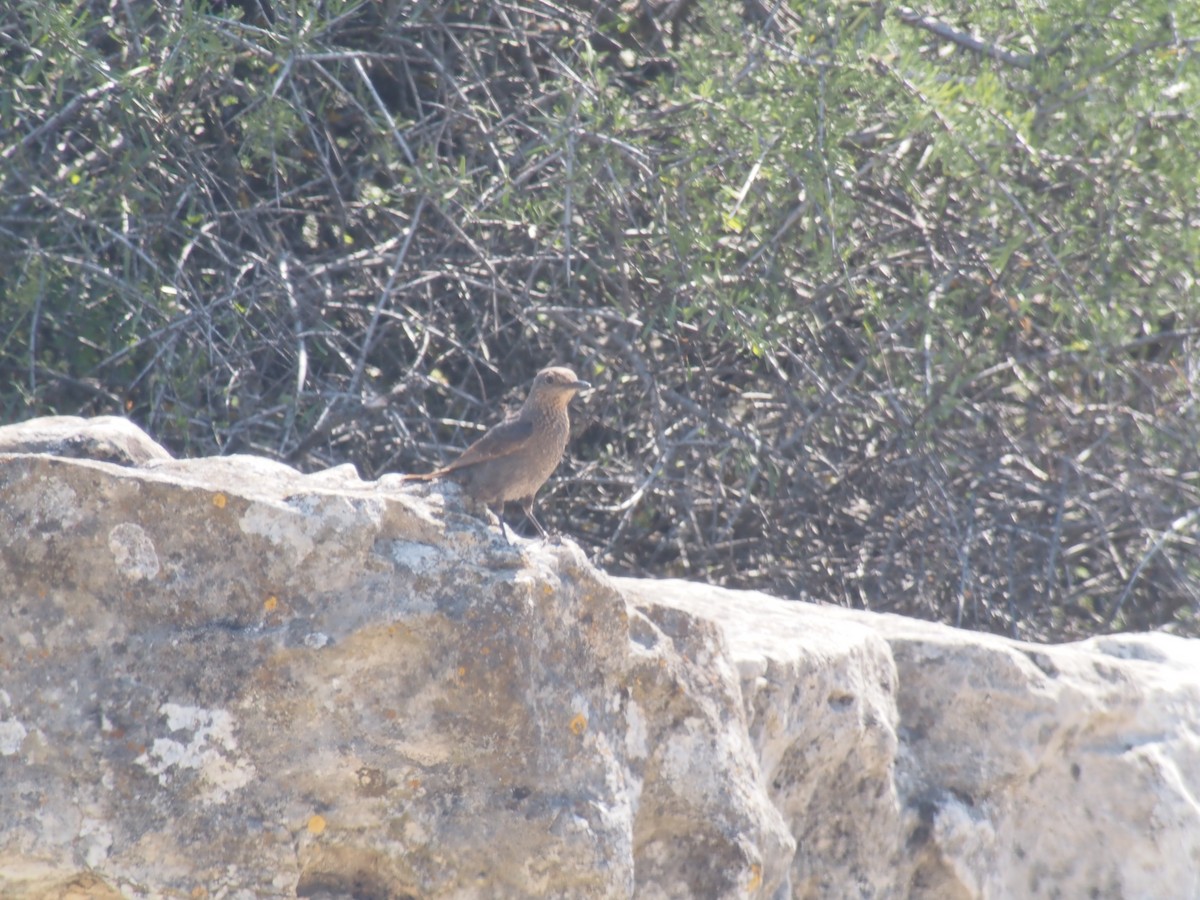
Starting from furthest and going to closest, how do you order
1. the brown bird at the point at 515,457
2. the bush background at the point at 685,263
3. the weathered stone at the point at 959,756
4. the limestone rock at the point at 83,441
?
1. the bush background at the point at 685,263
2. the brown bird at the point at 515,457
3. the weathered stone at the point at 959,756
4. the limestone rock at the point at 83,441

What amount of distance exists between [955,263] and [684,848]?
2.98m

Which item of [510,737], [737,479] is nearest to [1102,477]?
[737,479]

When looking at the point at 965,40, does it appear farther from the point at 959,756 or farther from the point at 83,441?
the point at 83,441

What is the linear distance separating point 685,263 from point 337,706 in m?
2.51

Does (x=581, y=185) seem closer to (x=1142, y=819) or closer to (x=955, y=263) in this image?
(x=955, y=263)

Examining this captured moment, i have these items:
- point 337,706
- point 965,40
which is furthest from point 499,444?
point 965,40

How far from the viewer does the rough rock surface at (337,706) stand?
8.30 feet

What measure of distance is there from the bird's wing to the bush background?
0.78 metres

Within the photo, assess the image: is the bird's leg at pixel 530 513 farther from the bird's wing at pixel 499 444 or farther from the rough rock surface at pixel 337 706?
the rough rock surface at pixel 337 706

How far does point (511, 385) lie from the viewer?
5.57 m

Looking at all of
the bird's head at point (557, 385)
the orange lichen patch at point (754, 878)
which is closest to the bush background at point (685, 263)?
the bird's head at point (557, 385)

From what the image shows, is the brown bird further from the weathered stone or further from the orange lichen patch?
the orange lichen patch

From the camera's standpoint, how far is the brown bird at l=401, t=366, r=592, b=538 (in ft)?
12.5

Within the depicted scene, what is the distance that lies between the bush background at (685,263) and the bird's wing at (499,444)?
2.56 feet
